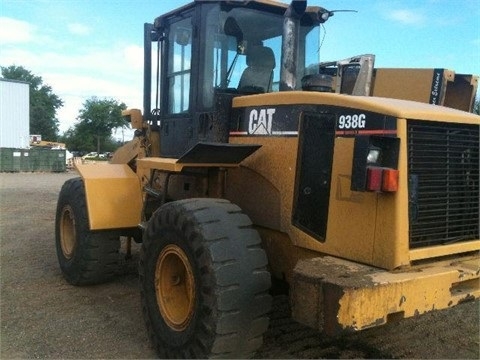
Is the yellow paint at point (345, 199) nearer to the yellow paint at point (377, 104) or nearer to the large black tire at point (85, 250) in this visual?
the yellow paint at point (377, 104)

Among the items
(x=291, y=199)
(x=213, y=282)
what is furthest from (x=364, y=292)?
(x=291, y=199)

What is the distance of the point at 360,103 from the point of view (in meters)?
3.46

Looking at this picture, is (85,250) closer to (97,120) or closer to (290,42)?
(290,42)

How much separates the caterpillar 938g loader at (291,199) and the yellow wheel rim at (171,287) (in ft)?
0.04

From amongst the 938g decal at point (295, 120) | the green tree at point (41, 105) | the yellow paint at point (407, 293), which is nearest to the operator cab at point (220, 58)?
the 938g decal at point (295, 120)

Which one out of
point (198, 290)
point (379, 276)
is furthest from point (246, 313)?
point (379, 276)

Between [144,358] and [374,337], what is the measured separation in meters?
1.97

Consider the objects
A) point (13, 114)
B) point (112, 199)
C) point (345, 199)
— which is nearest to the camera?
point (345, 199)

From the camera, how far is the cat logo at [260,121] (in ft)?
13.6

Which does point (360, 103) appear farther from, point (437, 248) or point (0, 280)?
point (0, 280)

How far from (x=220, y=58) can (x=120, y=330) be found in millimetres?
2618

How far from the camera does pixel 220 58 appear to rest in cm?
464

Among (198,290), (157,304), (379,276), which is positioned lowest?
(157,304)

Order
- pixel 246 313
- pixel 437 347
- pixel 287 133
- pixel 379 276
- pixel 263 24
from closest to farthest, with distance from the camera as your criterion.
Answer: pixel 379 276, pixel 246 313, pixel 287 133, pixel 437 347, pixel 263 24
